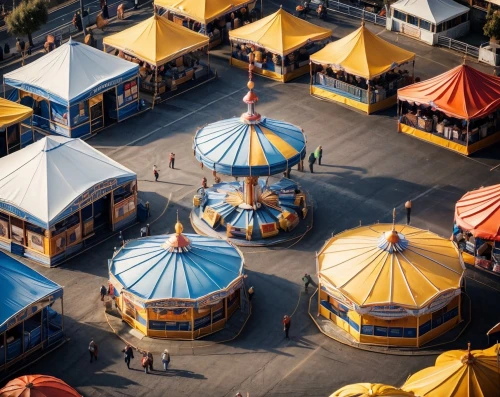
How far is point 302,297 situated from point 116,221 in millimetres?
14538

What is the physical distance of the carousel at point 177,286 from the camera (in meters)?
81.2

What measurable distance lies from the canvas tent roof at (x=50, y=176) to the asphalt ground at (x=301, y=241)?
3940 mm

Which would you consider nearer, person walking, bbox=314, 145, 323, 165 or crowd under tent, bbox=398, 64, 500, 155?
person walking, bbox=314, 145, 323, 165

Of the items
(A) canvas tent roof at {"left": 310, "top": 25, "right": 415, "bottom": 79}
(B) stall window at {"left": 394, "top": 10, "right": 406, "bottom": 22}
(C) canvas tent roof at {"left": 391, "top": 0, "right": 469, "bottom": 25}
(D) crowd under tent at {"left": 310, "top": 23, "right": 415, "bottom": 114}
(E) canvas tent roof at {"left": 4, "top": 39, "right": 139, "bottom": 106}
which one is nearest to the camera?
(E) canvas tent roof at {"left": 4, "top": 39, "right": 139, "bottom": 106}

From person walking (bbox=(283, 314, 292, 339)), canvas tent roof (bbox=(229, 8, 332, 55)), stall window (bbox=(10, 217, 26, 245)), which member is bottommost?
person walking (bbox=(283, 314, 292, 339))

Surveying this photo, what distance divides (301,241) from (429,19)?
106 feet

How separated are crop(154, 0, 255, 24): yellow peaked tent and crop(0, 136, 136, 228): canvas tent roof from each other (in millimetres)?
26082

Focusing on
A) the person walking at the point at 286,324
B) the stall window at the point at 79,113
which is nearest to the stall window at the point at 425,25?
the stall window at the point at 79,113

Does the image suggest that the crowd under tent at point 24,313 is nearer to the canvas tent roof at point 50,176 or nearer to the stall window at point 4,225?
the canvas tent roof at point 50,176

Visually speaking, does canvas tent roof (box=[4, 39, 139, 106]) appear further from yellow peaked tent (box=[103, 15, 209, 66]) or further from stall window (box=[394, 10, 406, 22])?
stall window (box=[394, 10, 406, 22])

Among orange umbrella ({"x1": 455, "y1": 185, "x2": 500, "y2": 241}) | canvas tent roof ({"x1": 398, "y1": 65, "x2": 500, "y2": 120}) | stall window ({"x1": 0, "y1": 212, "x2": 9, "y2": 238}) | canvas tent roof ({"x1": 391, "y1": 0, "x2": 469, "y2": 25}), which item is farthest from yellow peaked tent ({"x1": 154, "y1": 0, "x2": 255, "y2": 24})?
orange umbrella ({"x1": 455, "y1": 185, "x2": 500, "y2": 241})

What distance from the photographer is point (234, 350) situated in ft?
267

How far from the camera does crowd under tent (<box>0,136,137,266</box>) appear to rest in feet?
290

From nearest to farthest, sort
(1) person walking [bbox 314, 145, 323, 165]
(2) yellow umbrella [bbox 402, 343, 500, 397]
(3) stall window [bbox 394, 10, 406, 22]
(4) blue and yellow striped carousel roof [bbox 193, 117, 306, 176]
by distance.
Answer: (2) yellow umbrella [bbox 402, 343, 500, 397] < (4) blue and yellow striped carousel roof [bbox 193, 117, 306, 176] < (1) person walking [bbox 314, 145, 323, 165] < (3) stall window [bbox 394, 10, 406, 22]
